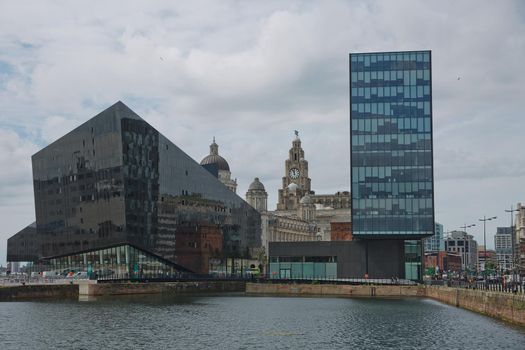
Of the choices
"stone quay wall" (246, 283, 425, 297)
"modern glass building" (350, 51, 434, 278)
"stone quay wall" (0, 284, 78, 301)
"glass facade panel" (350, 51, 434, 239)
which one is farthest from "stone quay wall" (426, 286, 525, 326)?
"stone quay wall" (0, 284, 78, 301)

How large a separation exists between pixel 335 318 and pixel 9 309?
1290 inches

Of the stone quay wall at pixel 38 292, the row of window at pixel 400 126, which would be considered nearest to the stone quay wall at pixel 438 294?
the row of window at pixel 400 126

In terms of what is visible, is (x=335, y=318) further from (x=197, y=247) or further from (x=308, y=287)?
(x=197, y=247)

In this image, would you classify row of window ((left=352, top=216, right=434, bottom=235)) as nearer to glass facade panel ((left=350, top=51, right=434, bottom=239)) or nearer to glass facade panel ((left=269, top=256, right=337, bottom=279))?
glass facade panel ((left=350, top=51, right=434, bottom=239))

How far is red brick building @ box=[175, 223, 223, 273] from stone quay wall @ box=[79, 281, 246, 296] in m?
8.27

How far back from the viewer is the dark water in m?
56.3

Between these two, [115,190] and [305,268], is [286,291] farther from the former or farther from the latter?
[115,190]

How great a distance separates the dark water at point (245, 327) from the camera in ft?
185

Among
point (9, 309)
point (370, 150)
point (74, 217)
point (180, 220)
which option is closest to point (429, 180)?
point (370, 150)

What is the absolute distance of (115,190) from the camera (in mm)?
120312

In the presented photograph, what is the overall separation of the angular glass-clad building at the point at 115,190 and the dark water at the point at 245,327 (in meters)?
28.0

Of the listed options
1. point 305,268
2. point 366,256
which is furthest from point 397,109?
point 305,268

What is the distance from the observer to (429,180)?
127 metres

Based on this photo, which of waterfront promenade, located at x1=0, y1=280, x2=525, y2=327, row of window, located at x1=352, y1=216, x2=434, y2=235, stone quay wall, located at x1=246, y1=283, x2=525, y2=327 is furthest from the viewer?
row of window, located at x1=352, y1=216, x2=434, y2=235
